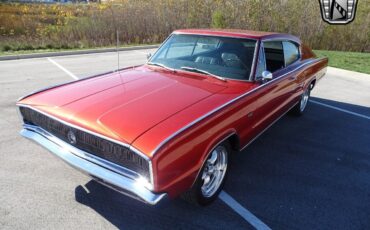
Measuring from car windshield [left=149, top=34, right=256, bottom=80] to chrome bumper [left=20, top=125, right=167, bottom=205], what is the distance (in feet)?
5.75

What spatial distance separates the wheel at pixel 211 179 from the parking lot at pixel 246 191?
0.12 metres

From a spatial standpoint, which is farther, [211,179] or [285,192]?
[285,192]

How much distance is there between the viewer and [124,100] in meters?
3.04

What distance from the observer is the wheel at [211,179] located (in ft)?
9.63

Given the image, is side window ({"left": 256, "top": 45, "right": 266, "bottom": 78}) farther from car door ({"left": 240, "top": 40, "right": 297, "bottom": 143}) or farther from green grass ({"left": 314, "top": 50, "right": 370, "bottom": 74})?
green grass ({"left": 314, "top": 50, "right": 370, "bottom": 74})

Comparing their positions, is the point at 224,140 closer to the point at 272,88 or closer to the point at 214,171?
the point at 214,171

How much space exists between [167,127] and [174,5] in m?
16.1

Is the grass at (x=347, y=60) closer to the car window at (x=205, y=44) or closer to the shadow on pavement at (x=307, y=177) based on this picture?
the shadow on pavement at (x=307, y=177)

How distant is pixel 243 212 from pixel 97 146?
1.53 m

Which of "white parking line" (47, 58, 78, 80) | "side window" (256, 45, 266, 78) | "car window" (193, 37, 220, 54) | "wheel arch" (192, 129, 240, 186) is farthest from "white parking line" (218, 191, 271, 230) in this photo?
"white parking line" (47, 58, 78, 80)

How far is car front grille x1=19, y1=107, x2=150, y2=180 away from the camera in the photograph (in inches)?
95.6

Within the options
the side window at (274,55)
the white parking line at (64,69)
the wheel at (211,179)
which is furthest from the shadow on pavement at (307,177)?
the white parking line at (64,69)

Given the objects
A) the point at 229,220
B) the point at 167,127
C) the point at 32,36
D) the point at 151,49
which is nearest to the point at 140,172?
the point at 167,127

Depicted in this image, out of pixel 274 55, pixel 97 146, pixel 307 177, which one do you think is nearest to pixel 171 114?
pixel 97 146
